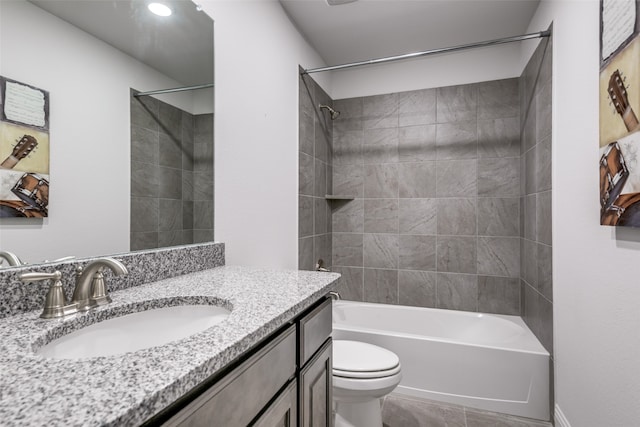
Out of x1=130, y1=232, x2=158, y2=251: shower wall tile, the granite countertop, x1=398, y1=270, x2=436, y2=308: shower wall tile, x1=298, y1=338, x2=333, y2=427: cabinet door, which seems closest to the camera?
the granite countertop

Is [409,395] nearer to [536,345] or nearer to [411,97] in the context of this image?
[536,345]

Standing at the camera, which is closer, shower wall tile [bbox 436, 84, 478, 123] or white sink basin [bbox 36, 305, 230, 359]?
white sink basin [bbox 36, 305, 230, 359]

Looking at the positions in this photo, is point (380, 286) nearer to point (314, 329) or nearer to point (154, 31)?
point (314, 329)

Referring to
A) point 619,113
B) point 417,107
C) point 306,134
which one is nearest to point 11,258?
point 619,113

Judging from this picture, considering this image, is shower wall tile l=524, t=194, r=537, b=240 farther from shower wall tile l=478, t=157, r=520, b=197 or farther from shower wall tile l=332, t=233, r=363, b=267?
shower wall tile l=332, t=233, r=363, b=267

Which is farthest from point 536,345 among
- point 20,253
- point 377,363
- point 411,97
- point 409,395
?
point 20,253

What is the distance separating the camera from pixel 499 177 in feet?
8.49

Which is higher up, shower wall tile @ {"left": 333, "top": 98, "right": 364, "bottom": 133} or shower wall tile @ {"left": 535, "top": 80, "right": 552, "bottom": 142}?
A: shower wall tile @ {"left": 333, "top": 98, "right": 364, "bottom": 133}

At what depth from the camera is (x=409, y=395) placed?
205 centimetres

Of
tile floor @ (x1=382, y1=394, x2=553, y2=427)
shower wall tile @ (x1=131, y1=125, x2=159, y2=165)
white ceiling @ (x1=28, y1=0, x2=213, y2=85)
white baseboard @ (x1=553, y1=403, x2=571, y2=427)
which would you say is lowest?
tile floor @ (x1=382, y1=394, x2=553, y2=427)

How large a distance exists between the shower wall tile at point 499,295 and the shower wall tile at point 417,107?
144 cm

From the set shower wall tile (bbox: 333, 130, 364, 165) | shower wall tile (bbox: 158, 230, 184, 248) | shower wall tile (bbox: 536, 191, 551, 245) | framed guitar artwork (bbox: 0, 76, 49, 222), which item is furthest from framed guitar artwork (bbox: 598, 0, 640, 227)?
shower wall tile (bbox: 333, 130, 364, 165)

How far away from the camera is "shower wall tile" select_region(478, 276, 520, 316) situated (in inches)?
100

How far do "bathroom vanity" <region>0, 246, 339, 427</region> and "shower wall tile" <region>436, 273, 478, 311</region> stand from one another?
1.88 meters
